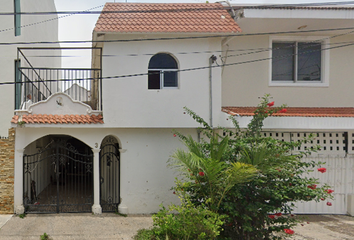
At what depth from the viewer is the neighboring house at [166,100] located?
29.6 ft

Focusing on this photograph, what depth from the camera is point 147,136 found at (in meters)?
9.53

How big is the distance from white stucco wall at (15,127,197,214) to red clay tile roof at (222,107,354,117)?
148 cm

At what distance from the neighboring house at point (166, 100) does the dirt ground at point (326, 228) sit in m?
0.45

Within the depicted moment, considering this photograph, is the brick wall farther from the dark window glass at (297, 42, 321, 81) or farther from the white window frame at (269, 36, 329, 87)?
the dark window glass at (297, 42, 321, 81)

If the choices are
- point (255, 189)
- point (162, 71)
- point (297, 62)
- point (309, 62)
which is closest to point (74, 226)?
point (255, 189)

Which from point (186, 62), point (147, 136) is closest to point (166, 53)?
point (186, 62)

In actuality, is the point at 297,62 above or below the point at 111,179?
above

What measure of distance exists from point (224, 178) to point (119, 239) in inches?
120

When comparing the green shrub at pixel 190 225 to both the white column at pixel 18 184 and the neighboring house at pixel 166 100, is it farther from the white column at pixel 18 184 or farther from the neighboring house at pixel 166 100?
the white column at pixel 18 184

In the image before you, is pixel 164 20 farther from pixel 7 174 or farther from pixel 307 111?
pixel 7 174

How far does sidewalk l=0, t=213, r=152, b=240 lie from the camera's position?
25.2 feet

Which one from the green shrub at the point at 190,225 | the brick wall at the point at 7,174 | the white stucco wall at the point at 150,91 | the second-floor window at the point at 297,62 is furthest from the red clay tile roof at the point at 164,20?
the green shrub at the point at 190,225

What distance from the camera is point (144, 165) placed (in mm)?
9508

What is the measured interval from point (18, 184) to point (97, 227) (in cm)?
269
